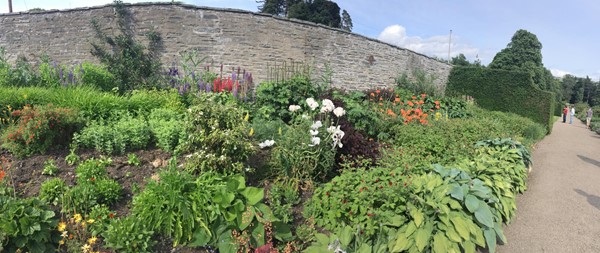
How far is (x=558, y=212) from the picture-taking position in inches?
183


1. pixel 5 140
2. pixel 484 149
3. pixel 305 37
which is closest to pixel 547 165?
pixel 484 149

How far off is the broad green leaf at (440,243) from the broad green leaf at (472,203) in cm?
49

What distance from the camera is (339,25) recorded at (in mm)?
26062

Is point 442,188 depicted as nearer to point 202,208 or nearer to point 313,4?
point 202,208

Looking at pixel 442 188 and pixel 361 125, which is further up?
pixel 361 125

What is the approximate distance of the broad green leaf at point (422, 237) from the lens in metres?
2.79

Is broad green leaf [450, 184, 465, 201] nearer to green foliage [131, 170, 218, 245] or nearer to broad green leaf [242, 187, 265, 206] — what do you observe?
broad green leaf [242, 187, 265, 206]

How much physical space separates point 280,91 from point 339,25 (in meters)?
21.3

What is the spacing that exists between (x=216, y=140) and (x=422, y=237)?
7.42ft

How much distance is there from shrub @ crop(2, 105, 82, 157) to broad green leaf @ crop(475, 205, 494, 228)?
4.84 metres

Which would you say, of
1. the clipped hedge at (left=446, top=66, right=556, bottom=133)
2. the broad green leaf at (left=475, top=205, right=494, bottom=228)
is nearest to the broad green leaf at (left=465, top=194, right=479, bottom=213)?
the broad green leaf at (left=475, top=205, right=494, bottom=228)

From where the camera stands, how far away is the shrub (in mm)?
3973

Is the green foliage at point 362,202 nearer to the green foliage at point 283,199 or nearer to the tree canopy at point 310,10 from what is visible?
the green foliage at point 283,199

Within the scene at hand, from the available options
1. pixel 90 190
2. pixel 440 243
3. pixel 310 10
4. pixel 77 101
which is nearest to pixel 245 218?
A: pixel 90 190
